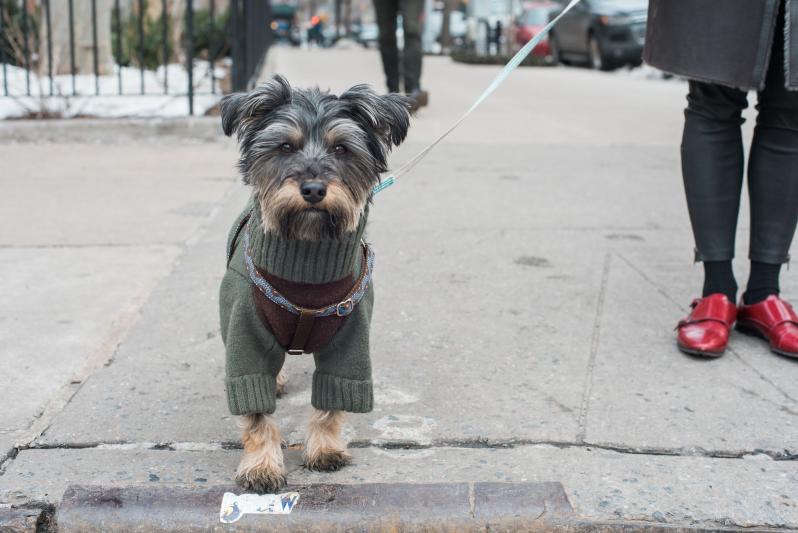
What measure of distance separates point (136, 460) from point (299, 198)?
93cm

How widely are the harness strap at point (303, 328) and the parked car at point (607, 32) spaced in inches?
706

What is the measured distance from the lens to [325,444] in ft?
8.96

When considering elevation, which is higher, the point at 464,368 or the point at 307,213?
the point at 307,213

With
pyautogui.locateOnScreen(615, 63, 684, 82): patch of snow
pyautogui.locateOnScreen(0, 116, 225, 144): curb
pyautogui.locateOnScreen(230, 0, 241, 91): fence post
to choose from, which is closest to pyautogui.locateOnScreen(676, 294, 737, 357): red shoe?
pyautogui.locateOnScreen(0, 116, 225, 144): curb

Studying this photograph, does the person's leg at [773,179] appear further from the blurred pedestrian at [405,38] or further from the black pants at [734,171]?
the blurred pedestrian at [405,38]

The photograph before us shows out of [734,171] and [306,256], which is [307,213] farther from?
[734,171]

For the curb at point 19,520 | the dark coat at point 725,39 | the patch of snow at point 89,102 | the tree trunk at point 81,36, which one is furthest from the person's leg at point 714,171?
the tree trunk at point 81,36

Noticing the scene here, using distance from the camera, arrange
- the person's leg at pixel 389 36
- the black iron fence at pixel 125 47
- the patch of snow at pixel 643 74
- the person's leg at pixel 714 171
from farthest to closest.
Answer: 1. the patch of snow at pixel 643 74
2. the person's leg at pixel 389 36
3. the black iron fence at pixel 125 47
4. the person's leg at pixel 714 171

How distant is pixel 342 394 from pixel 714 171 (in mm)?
1788

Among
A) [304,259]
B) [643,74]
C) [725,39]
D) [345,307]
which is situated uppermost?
[725,39]

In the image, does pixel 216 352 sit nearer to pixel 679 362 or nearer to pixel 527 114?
pixel 679 362

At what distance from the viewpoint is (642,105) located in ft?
40.3

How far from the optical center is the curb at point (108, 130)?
26.6 feet

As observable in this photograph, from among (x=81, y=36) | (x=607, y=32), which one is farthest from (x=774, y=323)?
(x=607, y=32)
